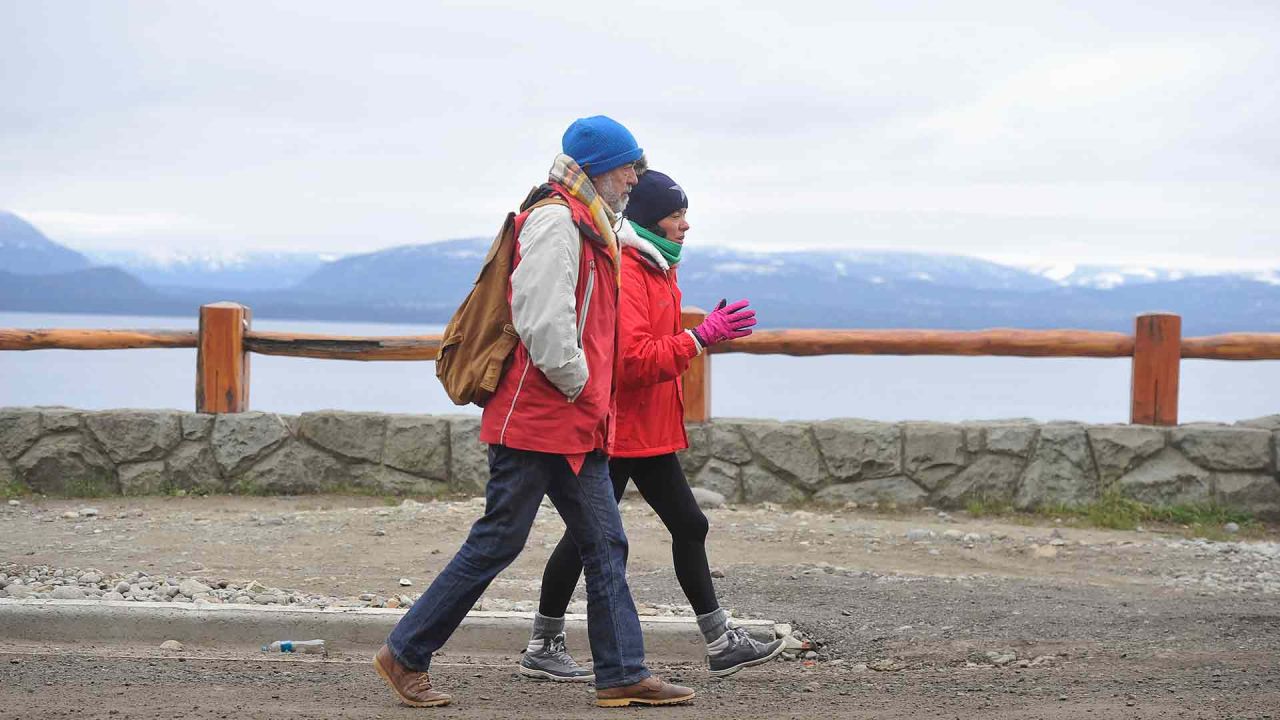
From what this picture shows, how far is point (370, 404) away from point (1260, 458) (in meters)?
6.12

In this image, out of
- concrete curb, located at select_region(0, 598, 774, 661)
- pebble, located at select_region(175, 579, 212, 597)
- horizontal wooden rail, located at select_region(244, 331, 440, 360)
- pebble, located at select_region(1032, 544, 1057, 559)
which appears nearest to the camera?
concrete curb, located at select_region(0, 598, 774, 661)

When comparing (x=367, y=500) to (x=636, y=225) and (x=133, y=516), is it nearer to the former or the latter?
(x=133, y=516)

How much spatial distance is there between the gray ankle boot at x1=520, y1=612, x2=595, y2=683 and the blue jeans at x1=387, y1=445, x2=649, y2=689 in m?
0.51

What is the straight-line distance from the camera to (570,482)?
427 centimetres

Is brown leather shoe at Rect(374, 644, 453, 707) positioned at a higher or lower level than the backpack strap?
lower

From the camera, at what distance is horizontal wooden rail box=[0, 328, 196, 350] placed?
9234mm

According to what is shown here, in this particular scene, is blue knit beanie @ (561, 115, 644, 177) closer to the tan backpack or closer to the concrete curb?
the tan backpack

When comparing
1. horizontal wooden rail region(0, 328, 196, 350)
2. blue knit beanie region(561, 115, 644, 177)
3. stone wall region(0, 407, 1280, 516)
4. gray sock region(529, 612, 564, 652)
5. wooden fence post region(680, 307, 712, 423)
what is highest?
blue knit beanie region(561, 115, 644, 177)

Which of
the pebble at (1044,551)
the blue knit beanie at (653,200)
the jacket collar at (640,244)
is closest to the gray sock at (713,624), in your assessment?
the jacket collar at (640,244)

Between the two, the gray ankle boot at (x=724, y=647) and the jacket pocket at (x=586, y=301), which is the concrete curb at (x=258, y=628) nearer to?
the gray ankle boot at (x=724, y=647)

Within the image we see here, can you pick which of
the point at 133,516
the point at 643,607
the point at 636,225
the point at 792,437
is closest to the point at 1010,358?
the point at 792,437

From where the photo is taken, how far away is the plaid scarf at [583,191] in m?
4.22

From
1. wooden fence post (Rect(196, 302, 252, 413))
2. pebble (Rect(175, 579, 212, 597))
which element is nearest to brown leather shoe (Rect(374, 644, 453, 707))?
pebble (Rect(175, 579, 212, 597))

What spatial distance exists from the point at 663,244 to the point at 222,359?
5.38 meters
